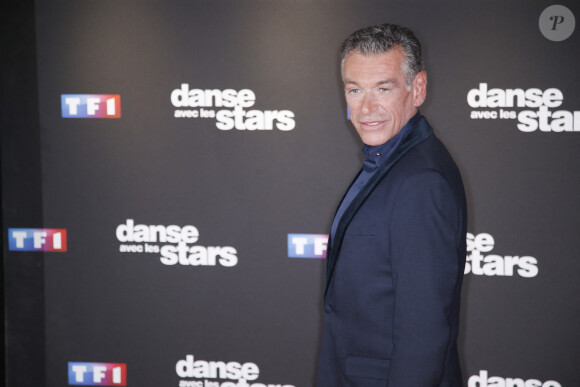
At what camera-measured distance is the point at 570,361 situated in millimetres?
2629

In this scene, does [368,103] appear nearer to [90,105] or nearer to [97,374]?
[90,105]

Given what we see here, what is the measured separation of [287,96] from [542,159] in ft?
4.30

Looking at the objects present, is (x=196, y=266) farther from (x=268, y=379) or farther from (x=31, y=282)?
(x=31, y=282)

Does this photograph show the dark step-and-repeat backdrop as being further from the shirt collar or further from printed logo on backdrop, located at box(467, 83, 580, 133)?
the shirt collar

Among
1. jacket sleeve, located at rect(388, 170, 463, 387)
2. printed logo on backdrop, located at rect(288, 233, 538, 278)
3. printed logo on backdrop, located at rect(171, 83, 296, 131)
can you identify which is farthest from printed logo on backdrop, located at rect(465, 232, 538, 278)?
jacket sleeve, located at rect(388, 170, 463, 387)

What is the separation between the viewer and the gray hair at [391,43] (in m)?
1.46

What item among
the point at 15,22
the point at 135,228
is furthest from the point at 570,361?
the point at 15,22

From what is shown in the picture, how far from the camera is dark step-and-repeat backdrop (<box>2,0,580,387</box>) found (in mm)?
2570

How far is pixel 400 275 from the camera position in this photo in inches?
48.5

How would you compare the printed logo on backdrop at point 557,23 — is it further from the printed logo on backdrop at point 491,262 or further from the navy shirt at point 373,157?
the navy shirt at point 373,157

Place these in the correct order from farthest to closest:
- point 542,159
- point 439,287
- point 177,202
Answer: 1. point 177,202
2. point 542,159
3. point 439,287

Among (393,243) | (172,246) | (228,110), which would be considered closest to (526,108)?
(228,110)

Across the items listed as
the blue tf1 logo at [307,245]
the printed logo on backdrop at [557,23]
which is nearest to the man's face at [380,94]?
the blue tf1 logo at [307,245]

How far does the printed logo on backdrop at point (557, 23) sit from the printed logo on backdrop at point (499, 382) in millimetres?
1716
